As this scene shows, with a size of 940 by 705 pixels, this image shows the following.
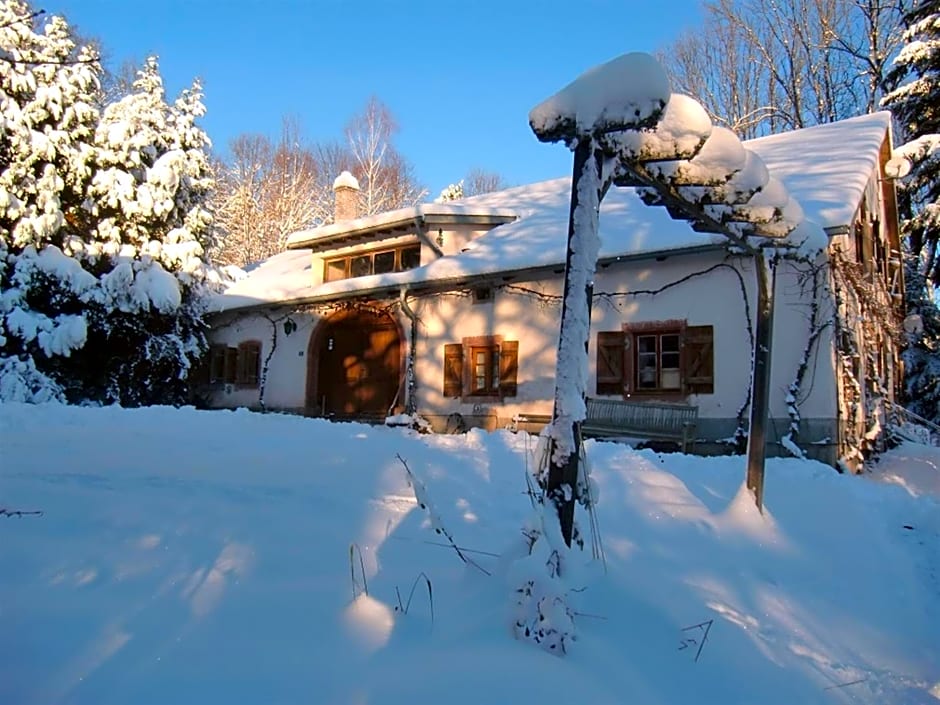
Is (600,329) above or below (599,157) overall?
below

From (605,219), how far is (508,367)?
3183 mm

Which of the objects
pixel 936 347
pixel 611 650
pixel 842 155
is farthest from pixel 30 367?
pixel 936 347

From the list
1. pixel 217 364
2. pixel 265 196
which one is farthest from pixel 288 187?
pixel 217 364

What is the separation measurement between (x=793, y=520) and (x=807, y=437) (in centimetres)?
433

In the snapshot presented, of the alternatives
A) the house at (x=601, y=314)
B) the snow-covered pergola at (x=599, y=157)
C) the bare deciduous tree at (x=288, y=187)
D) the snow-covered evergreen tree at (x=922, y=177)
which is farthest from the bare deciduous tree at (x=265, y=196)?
the snow-covered pergola at (x=599, y=157)

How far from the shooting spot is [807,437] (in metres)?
9.47

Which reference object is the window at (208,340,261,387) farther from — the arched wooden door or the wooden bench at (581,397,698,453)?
the wooden bench at (581,397,698,453)

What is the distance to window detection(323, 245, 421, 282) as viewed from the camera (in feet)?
48.8

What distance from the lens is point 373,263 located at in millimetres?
15523

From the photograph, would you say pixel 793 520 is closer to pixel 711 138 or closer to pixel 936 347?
pixel 711 138

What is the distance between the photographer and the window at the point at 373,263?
14.9 metres

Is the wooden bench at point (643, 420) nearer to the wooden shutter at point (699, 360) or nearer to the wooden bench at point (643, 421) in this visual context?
the wooden bench at point (643, 421)

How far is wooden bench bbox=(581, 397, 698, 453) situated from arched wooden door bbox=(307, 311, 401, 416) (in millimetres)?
5195

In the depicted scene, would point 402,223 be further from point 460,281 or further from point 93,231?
point 93,231
